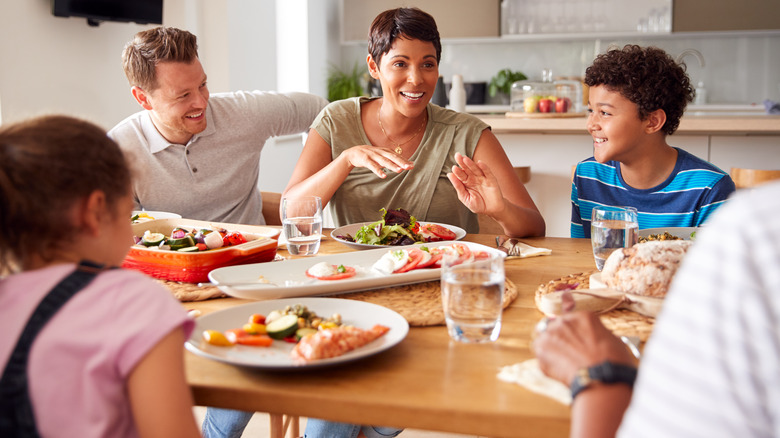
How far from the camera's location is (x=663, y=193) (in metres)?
2.05

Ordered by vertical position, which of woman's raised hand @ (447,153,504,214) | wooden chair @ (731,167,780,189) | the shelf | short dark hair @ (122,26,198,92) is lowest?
wooden chair @ (731,167,780,189)

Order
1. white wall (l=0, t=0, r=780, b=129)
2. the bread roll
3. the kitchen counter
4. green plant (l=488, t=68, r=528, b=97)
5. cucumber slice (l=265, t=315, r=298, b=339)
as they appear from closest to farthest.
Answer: cucumber slice (l=265, t=315, r=298, b=339) → the bread roll → white wall (l=0, t=0, r=780, b=129) → the kitchen counter → green plant (l=488, t=68, r=528, b=97)

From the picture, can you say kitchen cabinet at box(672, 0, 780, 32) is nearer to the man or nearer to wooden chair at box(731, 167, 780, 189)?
wooden chair at box(731, 167, 780, 189)

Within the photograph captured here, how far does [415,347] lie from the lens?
1.01 meters

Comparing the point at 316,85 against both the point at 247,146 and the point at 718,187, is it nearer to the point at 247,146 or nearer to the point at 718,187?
the point at 247,146

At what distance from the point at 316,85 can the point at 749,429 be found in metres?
6.13

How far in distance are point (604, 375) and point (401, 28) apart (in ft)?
5.02

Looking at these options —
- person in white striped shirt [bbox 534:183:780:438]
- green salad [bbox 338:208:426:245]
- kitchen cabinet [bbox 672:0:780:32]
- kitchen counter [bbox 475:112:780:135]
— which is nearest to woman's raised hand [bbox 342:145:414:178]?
green salad [bbox 338:208:426:245]

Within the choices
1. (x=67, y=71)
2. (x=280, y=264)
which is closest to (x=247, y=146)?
(x=280, y=264)

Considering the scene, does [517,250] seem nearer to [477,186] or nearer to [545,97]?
[477,186]

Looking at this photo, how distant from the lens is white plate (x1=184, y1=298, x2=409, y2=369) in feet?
2.94

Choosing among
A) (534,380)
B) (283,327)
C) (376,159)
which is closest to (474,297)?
(534,380)

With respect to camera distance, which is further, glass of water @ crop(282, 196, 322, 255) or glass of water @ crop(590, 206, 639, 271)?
glass of water @ crop(282, 196, 322, 255)

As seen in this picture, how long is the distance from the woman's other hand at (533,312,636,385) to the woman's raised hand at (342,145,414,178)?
3.00 feet
